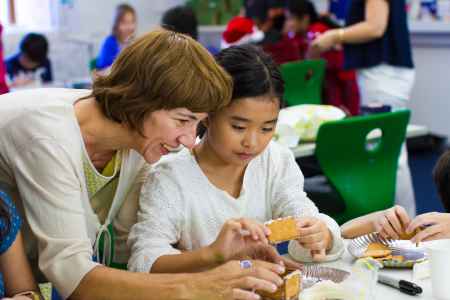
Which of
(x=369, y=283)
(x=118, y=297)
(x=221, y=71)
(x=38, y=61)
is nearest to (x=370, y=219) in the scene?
(x=369, y=283)

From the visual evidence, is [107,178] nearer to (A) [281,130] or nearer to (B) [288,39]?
(A) [281,130]

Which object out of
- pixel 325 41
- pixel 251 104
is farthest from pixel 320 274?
pixel 325 41

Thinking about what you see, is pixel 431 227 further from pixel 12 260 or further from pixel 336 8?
pixel 336 8

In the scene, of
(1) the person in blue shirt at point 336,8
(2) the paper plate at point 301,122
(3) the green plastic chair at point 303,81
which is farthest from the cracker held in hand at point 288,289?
(1) the person in blue shirt at point 336,8

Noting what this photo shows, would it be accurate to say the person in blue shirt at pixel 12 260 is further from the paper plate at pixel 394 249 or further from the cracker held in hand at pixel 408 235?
the cracker held in hand at pixel 408 235

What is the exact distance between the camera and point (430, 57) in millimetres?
6449

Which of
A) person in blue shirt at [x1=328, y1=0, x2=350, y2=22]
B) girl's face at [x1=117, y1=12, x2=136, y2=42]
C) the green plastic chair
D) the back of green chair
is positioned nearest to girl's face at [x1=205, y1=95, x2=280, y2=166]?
the back of green chair

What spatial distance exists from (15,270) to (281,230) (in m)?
0.56

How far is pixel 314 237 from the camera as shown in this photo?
1.68 metres

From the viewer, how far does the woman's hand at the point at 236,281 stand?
1.39m

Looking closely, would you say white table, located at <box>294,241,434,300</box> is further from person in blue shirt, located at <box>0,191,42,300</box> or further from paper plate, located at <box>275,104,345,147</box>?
paper plate, located at <box>275,104,345,147</box>

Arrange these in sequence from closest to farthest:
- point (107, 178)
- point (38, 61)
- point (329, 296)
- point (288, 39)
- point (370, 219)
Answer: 1. point (329, 296)
2. point (107, 178)
3. point (370, 219)
4. point (288, 39)
5. point (38, 61)

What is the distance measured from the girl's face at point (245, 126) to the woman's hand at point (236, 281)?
1.31ft

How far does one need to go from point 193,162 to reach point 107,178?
0.81 feet
